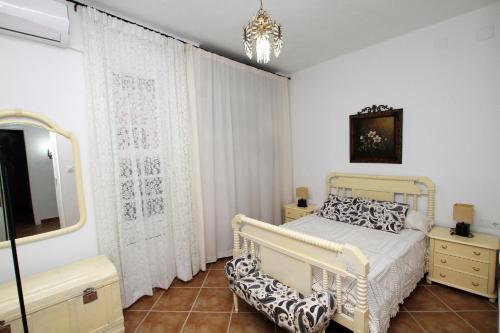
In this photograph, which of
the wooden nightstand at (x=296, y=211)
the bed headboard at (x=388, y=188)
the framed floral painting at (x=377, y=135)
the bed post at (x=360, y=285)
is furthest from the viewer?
the wooden nightstand at (x=296, y=211)

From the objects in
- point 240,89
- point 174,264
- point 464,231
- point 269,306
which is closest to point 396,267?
point 464,231

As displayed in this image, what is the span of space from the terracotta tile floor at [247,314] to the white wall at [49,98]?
78 cm

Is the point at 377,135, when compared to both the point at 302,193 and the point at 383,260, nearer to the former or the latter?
the point at 302,193

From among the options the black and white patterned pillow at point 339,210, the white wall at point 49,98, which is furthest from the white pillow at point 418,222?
the white wall at point 49,98

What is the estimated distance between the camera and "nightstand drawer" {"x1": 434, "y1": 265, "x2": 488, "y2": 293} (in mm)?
2088

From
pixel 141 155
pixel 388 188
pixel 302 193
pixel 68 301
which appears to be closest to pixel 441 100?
pixel 388 188

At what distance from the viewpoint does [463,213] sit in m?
2.23

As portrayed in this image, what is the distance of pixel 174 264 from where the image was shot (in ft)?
8.45

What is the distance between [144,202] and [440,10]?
3.45m

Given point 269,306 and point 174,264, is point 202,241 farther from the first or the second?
point 269,306

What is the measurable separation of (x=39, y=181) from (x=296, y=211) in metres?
2.96

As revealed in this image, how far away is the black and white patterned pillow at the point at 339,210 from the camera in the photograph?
2.80 m

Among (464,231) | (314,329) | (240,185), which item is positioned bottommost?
(314,329)

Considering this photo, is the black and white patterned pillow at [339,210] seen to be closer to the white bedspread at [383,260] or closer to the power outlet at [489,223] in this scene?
the white bedspread at [383,260]
